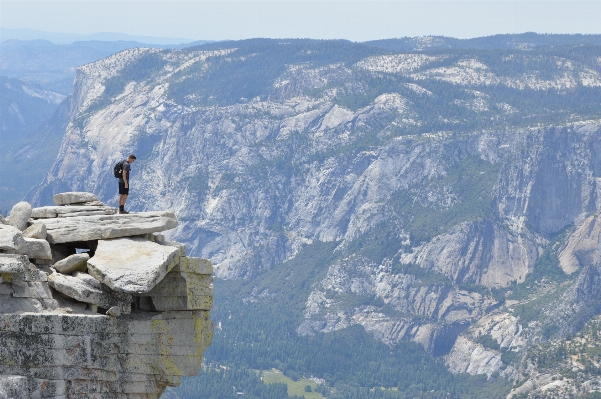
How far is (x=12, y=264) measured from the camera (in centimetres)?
4184

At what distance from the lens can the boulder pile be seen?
1651 inches

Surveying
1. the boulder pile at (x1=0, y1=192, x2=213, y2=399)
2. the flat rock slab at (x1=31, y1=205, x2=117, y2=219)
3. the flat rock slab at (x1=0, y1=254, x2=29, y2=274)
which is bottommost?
the boulder pile at (x1=0, y1=192, x2=213, y2=399)

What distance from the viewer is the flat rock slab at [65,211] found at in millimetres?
48906

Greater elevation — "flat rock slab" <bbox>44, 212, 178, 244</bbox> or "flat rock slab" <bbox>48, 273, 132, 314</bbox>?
"flat rock slab" <bbox>44, 212, 178, 244</bbox>

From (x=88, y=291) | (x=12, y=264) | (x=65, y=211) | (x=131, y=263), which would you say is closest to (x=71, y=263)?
(x=88, y=291)

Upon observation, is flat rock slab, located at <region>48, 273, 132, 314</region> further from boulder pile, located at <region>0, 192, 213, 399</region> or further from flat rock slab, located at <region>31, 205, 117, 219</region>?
flat rock slab, located at <region>31, 205, 117, 219</region>

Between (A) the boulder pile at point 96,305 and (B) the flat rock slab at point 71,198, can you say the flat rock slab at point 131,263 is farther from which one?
(B) the flat rock slab at point 71,198

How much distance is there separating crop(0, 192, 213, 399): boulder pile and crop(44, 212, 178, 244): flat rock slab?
0.04m

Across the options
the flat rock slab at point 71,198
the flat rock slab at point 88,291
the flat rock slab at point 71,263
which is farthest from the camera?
the flat rock slab at point 71,198

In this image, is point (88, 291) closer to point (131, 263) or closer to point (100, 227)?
point (131, 263)

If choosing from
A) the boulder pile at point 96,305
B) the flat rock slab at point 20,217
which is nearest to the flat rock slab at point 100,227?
the boulder pile at point 96,305

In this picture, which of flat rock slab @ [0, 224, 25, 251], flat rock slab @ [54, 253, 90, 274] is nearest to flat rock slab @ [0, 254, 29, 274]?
flat rock slab @ [0, 224, 25, 251]

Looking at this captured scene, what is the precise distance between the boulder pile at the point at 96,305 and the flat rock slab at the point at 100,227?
0.14 ft

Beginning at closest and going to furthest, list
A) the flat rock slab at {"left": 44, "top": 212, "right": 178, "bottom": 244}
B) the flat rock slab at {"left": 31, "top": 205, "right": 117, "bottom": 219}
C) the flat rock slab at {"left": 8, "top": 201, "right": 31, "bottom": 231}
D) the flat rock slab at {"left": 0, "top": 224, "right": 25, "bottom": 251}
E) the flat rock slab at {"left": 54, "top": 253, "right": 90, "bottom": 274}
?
the flat rock slab at {"left": 0, "top": 224, "right": 25, "bottom": 251} → the flat rock slab at {"left": 54, "top": 253, "right": 90, "bottom": 274} → the flat rock slab at {"left": 44, "top": 212, "right": 178, "bottom": 244} → the flat rock slab at {"left": 8, "top": 201, "right": 31, "bottom": 231} → the flat rock slab at {"left": 31, "top": 205, "right": 117, "bottom": 219}
